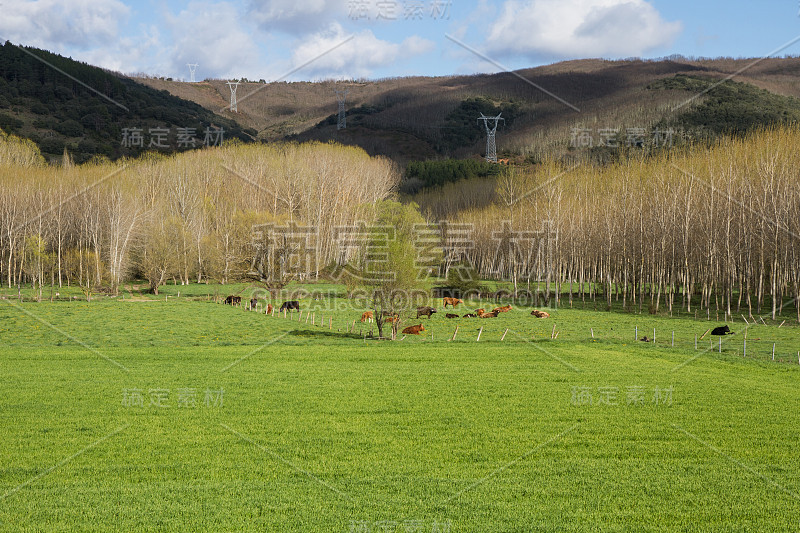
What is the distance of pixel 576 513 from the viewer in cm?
1205

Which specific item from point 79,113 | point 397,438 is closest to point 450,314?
point 397,438

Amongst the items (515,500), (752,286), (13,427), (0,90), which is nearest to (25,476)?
(13,427)

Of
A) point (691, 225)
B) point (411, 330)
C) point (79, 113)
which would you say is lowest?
point (411, 330)

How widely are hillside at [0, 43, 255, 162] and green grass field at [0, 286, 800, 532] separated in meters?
119

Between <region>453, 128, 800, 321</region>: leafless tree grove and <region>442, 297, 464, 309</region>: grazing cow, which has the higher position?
<region>453, 128, 800, 321</region>: leafless tree grove

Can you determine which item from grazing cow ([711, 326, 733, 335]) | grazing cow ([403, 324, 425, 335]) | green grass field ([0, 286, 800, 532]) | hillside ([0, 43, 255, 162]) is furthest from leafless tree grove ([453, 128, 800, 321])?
hillside ([0, 43, 255, 162])

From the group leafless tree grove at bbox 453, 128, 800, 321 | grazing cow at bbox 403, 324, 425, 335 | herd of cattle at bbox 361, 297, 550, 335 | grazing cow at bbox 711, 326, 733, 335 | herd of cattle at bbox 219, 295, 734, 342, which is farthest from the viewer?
leafless tree grove at bbox 453, 128, 800, 321

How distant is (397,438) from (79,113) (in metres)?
166

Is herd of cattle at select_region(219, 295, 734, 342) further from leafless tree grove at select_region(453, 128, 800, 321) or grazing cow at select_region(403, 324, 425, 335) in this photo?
leafless tree grove at select_region(453, 128, 800, 321)

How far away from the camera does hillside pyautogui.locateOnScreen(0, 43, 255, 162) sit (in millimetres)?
136125

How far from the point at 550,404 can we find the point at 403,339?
62.6ft

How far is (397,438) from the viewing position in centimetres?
1709

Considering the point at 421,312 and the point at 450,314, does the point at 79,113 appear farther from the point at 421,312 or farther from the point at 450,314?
the point at 450,314

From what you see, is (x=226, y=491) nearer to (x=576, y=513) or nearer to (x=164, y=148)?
(x=576, y=513)
